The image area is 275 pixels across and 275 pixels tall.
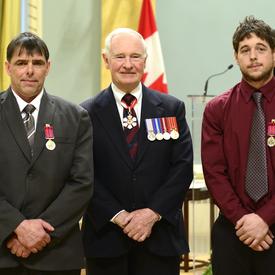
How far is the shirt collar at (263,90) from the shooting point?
303cm

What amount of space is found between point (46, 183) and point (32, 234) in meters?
0.24

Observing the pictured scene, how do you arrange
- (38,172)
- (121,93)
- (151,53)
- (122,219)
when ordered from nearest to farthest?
1. (38,172)
2. (122,219)
3. (121,93)
4. (151,53)

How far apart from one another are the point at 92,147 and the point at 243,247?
0.86 m

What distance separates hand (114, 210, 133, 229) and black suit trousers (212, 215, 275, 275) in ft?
1.42

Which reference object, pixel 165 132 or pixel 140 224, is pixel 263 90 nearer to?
pixel 165 132

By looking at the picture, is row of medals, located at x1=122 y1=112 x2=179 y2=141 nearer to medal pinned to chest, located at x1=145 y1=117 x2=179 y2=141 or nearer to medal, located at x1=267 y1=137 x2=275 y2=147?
medal pinned to chest, located at x1=145 y1=117 x2=179 y2=141

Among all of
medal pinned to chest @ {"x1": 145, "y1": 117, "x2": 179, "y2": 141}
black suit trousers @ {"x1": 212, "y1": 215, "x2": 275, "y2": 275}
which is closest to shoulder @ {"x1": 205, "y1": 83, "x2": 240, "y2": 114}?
medal pinned to chest @ {"x1": 145, "y1": 117, "x2": 179, "y2": 141}

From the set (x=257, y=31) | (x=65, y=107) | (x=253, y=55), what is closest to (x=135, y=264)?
(x=65, y=107)

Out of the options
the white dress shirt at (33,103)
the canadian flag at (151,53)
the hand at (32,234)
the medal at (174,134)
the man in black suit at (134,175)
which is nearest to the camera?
the hand at (32,234)

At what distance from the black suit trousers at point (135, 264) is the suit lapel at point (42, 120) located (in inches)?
25.8

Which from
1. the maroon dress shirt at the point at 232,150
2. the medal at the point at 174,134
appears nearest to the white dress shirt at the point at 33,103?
the medal at the point at 174,134

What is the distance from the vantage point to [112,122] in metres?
3.16

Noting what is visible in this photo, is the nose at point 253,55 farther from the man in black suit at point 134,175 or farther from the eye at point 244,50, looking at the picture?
the man in black suit at point 134,175

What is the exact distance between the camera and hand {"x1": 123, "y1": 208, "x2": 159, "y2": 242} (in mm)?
2971
